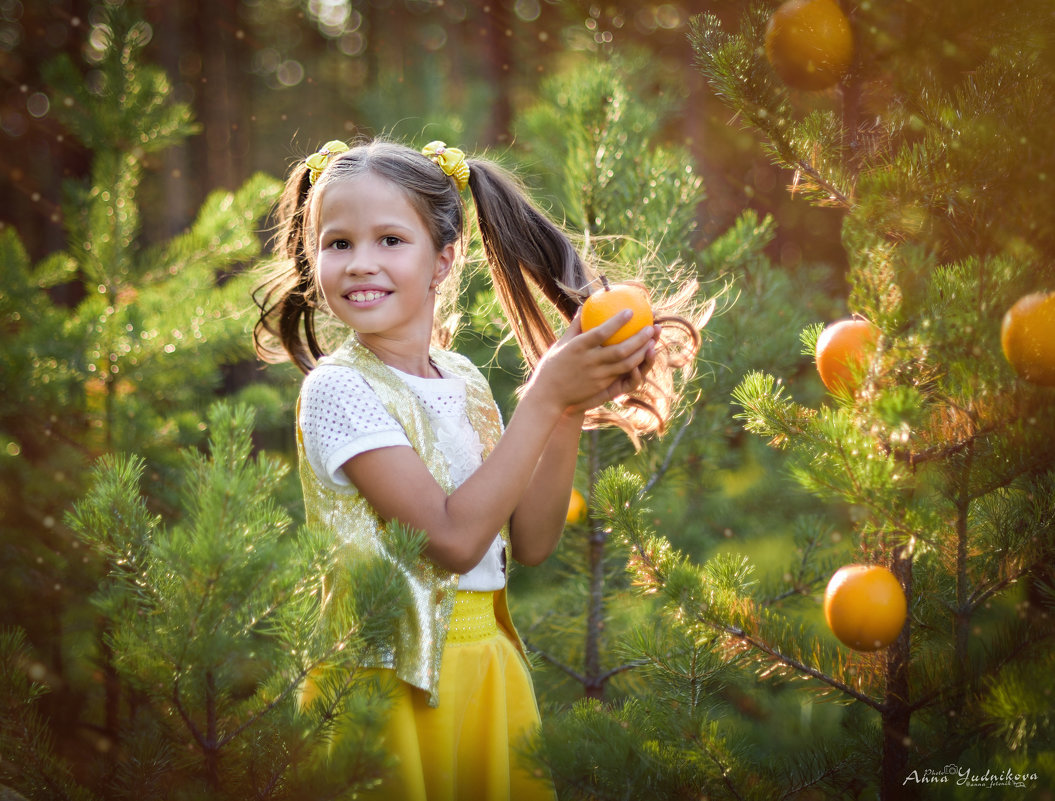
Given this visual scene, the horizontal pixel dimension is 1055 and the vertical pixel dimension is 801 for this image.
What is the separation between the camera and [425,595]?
4.11 feet

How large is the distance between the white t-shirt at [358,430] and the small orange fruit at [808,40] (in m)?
0.82

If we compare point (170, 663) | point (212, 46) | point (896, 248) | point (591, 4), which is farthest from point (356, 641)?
point (212, 46)

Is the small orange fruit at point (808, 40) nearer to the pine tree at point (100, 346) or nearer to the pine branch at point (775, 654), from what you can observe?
the pine branch at point (775, 654)

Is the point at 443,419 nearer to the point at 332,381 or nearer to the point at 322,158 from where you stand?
the point at 332,381

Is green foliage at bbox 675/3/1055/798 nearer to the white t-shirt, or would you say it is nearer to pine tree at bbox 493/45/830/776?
the white t-shirt

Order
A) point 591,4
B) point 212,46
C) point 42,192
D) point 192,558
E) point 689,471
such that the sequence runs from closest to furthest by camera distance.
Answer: point 192,558 < point 591,4 < point 689,471 < point 42,192 < point 212,46

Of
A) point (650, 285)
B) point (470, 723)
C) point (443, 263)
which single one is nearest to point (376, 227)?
point (443, 263)

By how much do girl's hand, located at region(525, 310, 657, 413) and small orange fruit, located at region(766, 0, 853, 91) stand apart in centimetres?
41

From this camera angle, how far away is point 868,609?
A: 1.00 m

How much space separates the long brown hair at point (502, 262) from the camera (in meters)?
1.48

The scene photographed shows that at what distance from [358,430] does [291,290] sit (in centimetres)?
70

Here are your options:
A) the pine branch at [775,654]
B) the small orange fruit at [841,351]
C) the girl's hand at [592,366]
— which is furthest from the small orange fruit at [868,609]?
the girl's hand at [592,366]

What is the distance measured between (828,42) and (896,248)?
32 cm

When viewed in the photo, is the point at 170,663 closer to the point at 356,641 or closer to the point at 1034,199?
the point at 356,641
